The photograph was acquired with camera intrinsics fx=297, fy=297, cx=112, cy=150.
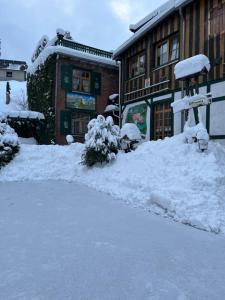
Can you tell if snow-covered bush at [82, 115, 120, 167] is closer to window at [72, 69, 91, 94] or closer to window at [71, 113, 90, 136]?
window at [71, 113, 90, 136]

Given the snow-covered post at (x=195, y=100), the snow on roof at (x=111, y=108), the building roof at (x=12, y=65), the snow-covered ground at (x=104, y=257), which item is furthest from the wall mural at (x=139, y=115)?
Result: the building roof at (x=12, y=65)

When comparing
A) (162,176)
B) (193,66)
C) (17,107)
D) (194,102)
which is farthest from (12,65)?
(162,176)

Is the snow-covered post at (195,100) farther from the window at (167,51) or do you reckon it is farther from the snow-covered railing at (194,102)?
the window at (167,51)

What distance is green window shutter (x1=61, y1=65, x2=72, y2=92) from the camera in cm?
1731

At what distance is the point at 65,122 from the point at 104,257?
46.7 ft

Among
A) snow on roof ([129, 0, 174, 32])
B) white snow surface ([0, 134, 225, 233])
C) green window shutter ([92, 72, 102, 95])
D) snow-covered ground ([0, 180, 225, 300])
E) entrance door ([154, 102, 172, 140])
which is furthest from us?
green window shutter ([92, 72, 102, 95])

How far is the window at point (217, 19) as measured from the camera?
9.77 m

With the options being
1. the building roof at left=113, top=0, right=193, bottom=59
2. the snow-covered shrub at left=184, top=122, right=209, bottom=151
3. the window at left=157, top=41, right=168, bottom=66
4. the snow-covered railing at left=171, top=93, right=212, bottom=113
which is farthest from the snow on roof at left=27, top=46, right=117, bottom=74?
the snow-covered shrub at left=184, top=122, right=209, bottom=151

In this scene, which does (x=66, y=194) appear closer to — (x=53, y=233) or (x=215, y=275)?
(x=53, y=233)

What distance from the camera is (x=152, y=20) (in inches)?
500

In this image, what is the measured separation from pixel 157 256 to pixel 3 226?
8.74 feet

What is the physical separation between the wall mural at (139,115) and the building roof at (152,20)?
3.17 meters

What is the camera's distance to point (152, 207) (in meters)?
6.10

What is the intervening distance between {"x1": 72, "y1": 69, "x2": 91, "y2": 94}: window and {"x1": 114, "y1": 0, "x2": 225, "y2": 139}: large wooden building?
286 cm
